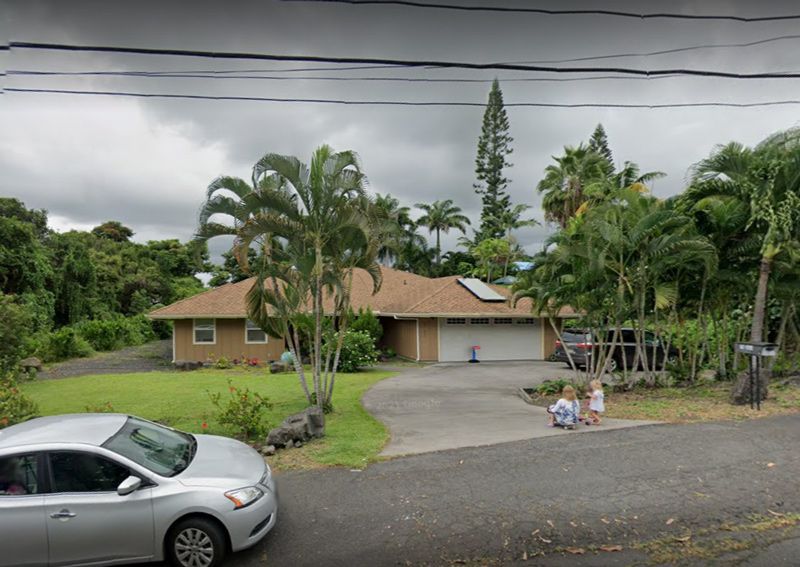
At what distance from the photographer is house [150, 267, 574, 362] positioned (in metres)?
22.0

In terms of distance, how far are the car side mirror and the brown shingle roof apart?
55.7 feet

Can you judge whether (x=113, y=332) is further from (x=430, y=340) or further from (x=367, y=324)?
(x=430, y=340)

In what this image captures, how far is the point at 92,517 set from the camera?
427 cm

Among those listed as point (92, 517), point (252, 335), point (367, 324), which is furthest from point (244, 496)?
point (252, 335)

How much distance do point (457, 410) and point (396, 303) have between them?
515 inches

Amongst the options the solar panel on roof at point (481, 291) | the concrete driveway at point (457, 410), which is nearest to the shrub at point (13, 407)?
the concrete driveway at point (457, 410)

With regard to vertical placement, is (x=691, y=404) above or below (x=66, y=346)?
below

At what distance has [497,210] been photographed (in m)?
46.3

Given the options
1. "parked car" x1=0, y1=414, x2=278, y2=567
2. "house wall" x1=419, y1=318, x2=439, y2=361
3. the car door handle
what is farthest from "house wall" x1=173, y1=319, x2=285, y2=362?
the car door handle

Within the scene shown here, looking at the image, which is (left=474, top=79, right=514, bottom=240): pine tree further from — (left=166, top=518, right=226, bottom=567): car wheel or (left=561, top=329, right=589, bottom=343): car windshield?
(left=166, top=518, right=226, bottom=567): car wheel

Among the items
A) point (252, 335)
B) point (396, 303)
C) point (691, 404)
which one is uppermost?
point (396, 303)

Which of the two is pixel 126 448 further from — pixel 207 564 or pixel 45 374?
pixel 45 374

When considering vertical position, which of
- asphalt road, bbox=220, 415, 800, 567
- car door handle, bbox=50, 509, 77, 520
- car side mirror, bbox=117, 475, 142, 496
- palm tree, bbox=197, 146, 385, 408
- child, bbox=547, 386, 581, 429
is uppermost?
palm tree, bbox=197, 146, 385, 408

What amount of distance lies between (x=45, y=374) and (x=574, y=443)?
19.7m
